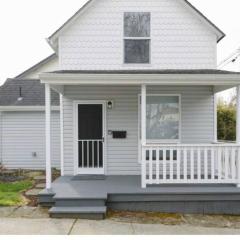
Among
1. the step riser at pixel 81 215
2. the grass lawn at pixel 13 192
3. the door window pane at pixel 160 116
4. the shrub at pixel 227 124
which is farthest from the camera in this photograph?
the shrub at pixel 227 124

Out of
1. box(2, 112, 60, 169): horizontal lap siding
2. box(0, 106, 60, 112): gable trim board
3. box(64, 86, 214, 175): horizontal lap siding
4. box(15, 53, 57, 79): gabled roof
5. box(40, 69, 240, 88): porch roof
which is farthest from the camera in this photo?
box(15, 53, 57, 79): gabled roof

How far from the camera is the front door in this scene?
1083 cm

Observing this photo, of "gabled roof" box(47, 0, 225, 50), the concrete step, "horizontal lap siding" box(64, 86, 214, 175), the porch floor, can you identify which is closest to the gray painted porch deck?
the porch floor

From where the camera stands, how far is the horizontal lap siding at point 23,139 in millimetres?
15344

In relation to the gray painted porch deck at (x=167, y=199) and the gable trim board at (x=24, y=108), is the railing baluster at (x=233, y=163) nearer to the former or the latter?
the gray painted porch deck at (x=167, y=199)

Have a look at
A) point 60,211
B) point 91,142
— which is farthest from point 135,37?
point 60,211

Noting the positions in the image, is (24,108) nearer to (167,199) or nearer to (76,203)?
(76,203)

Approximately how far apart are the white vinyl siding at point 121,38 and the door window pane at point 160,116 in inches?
40.5

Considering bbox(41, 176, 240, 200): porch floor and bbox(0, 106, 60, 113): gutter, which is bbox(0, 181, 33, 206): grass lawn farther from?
bbox(0, 106, 60, 113): gutter

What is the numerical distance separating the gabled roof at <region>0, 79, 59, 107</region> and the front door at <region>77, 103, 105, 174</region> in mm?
5124

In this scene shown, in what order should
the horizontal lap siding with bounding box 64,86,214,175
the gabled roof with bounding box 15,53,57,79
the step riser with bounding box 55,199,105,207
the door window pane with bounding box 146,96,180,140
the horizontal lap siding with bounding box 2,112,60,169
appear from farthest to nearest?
1. the gabled roof with bounding box 15,53,57,79
2. the horizontal lap siding with bounding box 2,112,60,169
3. the horizontal lap siding with bounding box 64,86,214,175
4. the door window pane with bounding box 146,96,180,140
5. the step riser with bounding box 55,199,105,207

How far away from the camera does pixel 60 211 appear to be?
744 cm

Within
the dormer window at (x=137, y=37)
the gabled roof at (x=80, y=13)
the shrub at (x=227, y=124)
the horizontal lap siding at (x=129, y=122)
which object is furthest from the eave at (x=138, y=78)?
the shrub at (x=227, y=124)

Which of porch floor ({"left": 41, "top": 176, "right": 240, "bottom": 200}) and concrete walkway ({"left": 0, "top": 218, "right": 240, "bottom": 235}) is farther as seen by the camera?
porch floor ({"left": 41, "top": 176, "right": 240, "bottom": 200})
